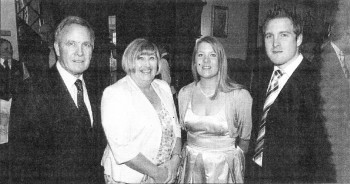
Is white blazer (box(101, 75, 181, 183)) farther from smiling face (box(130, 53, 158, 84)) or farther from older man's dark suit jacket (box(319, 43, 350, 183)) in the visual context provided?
older man's dark suit jacket (box(319, 43, 350, 183))

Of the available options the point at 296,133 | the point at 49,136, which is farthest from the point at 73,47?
the point at 296,133

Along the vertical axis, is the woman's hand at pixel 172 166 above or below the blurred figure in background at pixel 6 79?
below

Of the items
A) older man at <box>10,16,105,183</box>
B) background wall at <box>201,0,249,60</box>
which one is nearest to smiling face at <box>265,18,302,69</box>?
background wall at <box>201,0,249,60</box>

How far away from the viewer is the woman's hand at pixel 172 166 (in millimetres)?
1365

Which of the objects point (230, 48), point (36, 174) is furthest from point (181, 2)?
point (36, 174)

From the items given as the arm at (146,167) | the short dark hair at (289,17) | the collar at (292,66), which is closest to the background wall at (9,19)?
the arm at (146,167)

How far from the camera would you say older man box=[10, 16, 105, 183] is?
3.78ft

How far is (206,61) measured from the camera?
1.38m

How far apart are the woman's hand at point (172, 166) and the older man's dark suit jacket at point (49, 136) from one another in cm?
35

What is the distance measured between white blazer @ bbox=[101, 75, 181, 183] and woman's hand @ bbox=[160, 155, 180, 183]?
0.08 m

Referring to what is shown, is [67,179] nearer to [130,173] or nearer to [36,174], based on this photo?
[36,174]

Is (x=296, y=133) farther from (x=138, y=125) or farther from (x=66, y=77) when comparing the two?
(x=66, y=77)

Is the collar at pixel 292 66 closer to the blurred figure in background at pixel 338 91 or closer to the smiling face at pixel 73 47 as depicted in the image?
the blurred figure in background at pixel 338 91

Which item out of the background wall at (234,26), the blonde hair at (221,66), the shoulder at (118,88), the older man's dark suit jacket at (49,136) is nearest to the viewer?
the older man's dark suit jacket at (49,136)
